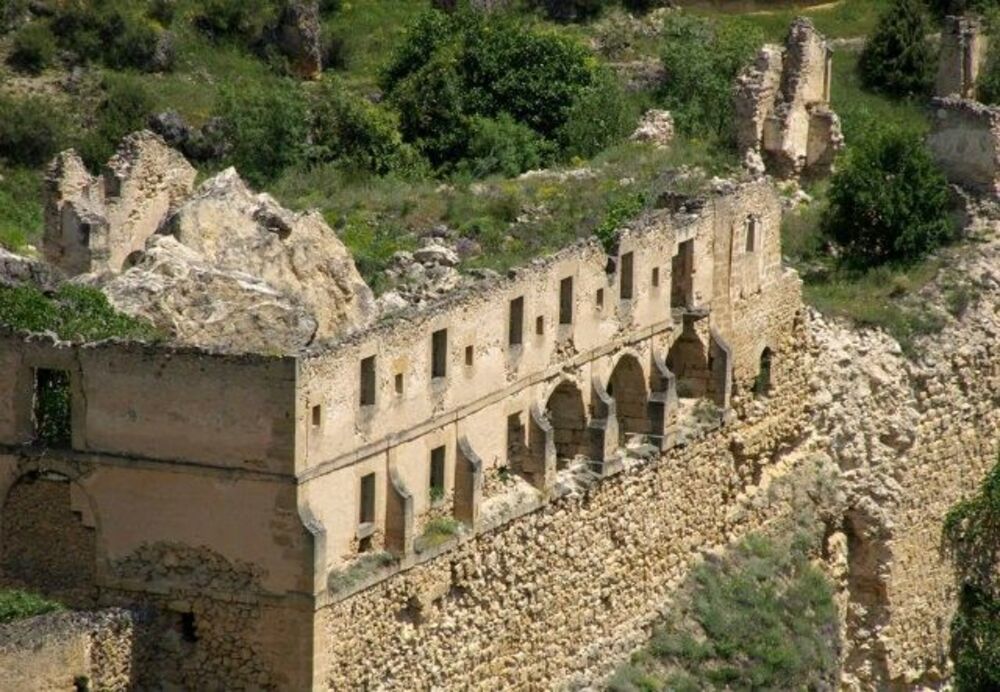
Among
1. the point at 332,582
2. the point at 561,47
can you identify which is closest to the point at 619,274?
the point at 332,582

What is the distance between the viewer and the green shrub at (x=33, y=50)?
3526 inches

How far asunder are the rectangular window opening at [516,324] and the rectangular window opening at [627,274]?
355 centimetres

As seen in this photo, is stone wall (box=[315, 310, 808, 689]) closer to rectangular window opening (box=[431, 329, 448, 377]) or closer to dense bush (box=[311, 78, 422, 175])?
rectangular window opening (box=[431, 329, 448, 377])

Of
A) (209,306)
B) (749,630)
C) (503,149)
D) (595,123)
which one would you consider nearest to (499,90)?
(503,149)

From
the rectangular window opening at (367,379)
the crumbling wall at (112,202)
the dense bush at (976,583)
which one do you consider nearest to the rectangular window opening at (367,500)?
the rectangular window opening at (367,379)

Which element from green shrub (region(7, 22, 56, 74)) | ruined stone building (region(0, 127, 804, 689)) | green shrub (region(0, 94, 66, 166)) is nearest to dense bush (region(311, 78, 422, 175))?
green shrub (region(0, 94, 66, 166))

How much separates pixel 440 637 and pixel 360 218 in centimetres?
1620

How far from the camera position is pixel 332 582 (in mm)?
53156

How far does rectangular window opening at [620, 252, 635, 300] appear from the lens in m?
61.2

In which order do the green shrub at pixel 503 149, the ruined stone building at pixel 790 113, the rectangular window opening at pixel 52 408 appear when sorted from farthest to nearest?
the green shrub at pixel 503 149
the ruined stone building at pixel 790 113
the rectangular window opening at pixel 52 408

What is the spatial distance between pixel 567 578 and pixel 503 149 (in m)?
19.8

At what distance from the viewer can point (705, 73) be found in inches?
3199

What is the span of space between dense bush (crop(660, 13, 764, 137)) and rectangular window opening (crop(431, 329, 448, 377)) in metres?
20.3

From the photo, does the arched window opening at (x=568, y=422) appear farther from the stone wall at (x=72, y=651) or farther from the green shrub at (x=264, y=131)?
the green shrub at (x=264, y=131)
